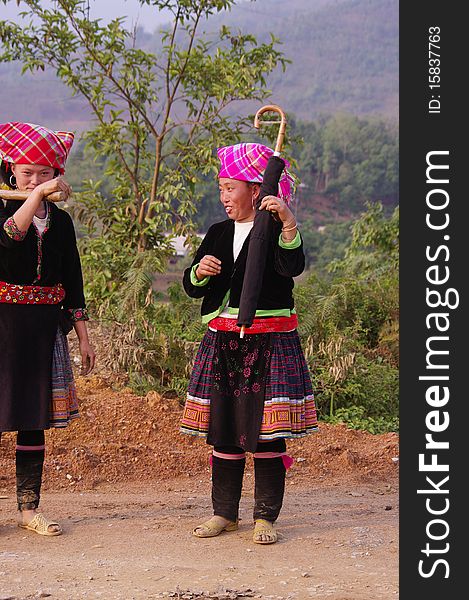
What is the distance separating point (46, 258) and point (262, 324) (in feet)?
3.12

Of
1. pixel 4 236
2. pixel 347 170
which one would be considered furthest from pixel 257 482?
pixel 347 170

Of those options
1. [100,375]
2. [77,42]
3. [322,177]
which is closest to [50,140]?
[100,375]

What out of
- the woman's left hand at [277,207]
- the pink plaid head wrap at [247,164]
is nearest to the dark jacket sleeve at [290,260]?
the woman's left hand at [277,207]

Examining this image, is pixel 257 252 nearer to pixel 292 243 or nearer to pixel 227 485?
pixel 292 243

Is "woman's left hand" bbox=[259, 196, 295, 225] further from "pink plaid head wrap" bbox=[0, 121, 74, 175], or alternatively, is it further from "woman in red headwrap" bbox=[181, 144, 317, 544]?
"pink plaid head wrap" bbox=[0, 121, 74, 175]

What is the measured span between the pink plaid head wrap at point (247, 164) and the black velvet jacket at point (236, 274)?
0.67 ft

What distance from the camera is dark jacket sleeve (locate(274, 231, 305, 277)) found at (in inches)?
164

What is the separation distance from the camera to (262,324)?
4293 millimetres

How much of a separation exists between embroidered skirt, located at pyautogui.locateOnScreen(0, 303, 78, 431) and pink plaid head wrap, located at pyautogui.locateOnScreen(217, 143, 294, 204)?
0.95 meters

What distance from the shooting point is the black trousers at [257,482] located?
4398 millimetres

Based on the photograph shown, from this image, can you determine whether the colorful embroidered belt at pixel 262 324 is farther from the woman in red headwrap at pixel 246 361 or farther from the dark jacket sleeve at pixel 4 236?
the dark jacket sleeve at pixel 4 236

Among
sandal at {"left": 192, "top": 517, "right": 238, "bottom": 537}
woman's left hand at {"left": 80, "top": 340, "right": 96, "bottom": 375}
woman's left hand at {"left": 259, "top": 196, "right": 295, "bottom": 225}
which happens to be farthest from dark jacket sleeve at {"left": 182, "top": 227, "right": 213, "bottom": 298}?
sandal at {"left": 192, "top": 517, "right": 238, "bottom": 537}

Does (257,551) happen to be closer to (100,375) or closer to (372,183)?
(100,375)

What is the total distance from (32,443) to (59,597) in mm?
903
